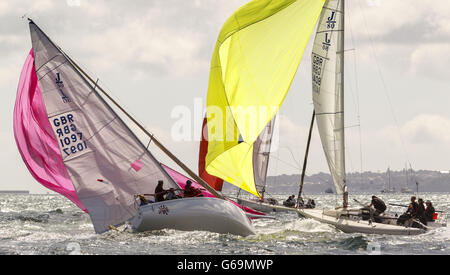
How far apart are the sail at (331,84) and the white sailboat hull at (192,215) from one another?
343 inches

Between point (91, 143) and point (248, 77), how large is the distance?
16.6 ft

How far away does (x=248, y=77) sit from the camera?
21.1 metres

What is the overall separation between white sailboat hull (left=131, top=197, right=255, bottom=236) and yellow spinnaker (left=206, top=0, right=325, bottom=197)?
1.59 m

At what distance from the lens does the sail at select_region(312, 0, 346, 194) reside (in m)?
26.4

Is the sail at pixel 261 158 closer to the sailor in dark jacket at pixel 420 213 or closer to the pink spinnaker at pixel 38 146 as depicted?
the pink spinnaker at pixel 38 146

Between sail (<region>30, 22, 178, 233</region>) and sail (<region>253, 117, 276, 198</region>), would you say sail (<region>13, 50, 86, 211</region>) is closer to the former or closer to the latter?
sail (<region>30, 22, 178, 233</region>)

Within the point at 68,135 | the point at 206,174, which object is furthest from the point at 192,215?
the point at 206,174

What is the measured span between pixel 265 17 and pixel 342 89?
20.1 feet

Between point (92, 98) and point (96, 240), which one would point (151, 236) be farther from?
point (92, 98)

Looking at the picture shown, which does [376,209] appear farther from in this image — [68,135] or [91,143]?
[68,135]

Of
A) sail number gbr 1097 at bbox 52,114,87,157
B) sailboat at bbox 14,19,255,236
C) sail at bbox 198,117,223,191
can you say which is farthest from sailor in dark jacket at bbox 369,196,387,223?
sail at bbox 198,117,223,191
